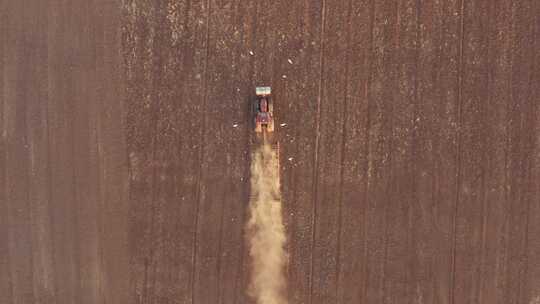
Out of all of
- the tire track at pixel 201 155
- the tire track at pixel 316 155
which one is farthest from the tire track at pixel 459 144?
the tire track at pixel 201 155

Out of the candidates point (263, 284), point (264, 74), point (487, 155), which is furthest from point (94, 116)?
point (487, 155)

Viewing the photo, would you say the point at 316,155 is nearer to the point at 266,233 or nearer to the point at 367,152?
the point at 367,152

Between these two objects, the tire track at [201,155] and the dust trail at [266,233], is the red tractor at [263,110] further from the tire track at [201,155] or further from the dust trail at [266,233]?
the tire track at [201,155]

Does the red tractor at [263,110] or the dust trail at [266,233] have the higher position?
the red tractor at [263,110]

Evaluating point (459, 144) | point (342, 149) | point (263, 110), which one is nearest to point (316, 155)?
point (342, 149)

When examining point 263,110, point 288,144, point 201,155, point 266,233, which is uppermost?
point 263,110

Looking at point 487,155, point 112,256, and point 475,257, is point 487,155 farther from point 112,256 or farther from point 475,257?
point 112,256

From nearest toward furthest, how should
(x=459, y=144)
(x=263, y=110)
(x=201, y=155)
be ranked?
(x=263, y=110), (x=459, y=144), (x=201, y=155)
